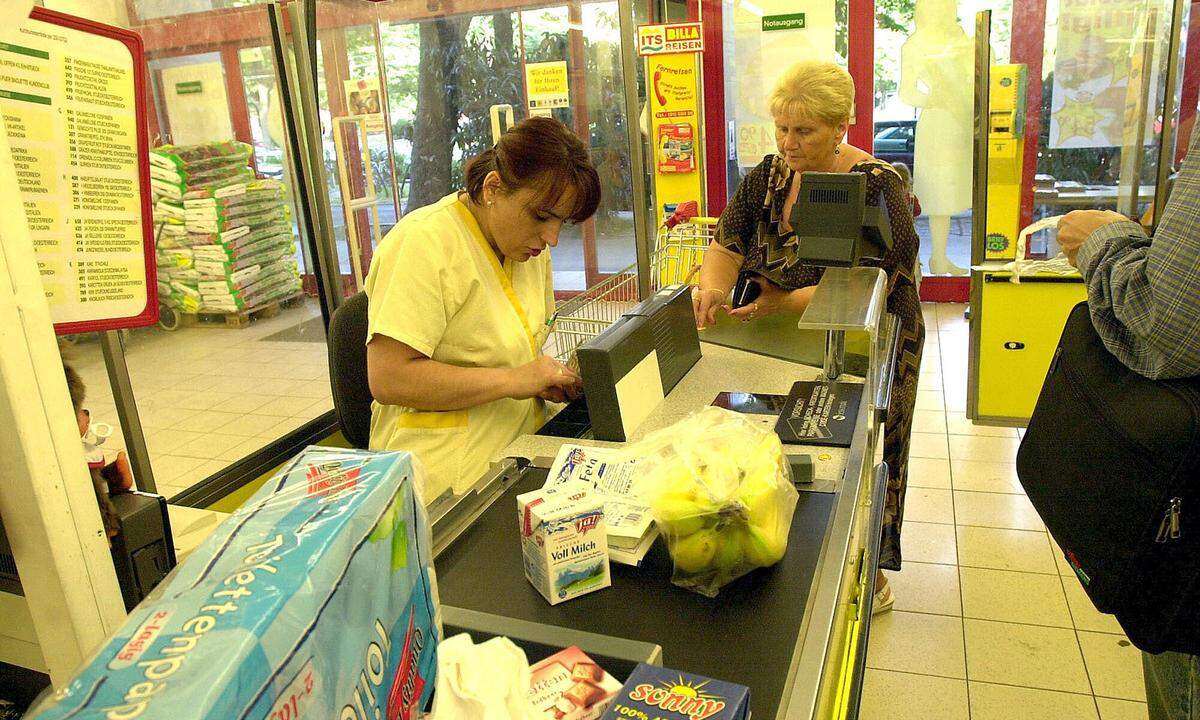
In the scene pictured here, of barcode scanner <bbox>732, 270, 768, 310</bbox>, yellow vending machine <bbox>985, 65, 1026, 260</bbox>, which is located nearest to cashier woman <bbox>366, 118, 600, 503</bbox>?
barcode scanner <bbox>732, 270, 768, 310</bbox>

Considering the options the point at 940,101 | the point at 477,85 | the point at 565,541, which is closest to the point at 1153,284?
the point at 565,541

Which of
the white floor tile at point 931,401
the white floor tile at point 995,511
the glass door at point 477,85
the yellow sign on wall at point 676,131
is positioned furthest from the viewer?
the yellow sign on wall at point 676,131

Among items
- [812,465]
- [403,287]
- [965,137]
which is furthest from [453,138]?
[812,465]

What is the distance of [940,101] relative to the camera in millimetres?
6238

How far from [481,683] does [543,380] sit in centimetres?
121

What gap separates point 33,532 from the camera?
65cm

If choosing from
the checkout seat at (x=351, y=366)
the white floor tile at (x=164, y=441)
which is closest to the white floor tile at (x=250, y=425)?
the white floor tile at (x=164, y=441)

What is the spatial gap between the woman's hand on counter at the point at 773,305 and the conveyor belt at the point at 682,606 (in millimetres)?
1121

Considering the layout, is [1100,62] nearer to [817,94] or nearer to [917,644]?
[817,94]

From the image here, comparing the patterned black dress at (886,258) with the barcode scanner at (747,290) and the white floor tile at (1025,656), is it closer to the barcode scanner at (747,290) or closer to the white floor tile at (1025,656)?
the barcode scanner at (747,290)

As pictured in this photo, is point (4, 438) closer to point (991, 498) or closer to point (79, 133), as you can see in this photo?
point (79, 133)

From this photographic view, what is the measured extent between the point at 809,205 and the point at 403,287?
2.99ft

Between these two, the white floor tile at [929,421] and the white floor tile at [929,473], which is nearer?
the white floor tile at [929,473]

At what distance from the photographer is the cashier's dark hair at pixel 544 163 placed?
1.86 meters
